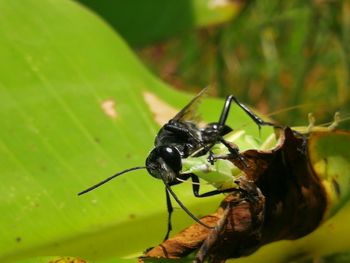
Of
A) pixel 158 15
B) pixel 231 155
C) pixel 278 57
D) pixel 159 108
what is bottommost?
pixel 278 57

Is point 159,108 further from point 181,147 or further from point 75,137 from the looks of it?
point 181,147

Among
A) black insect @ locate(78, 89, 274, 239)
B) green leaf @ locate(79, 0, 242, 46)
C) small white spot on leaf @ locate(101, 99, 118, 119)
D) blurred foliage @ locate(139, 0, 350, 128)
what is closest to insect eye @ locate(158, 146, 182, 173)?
black insect @ locate(78, 89, 274, 239)

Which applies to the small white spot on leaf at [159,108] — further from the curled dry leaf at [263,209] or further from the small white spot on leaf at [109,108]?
the curled dry leaf at [263,209]

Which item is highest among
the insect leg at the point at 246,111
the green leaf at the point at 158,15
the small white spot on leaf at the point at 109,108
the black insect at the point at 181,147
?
the black insect at the point at 181,147

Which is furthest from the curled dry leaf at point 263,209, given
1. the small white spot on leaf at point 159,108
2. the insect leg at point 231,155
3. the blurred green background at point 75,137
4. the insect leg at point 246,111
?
the small white spot on leaf at point 159,108

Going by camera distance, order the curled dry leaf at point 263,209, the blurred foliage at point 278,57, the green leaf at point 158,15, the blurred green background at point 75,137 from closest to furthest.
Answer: the curled dry leaf at point 263,209, the blurred green background at point 75,137, the green leaf at point 158,15, the blurred foliage at point 278,57

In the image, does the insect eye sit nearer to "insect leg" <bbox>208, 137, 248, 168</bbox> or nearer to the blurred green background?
"insect leg" <bbox>208, 137, 248, 168</bbox>

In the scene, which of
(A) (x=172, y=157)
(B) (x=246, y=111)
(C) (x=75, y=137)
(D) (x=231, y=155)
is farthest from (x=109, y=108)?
(D) (x=231, y=155)
